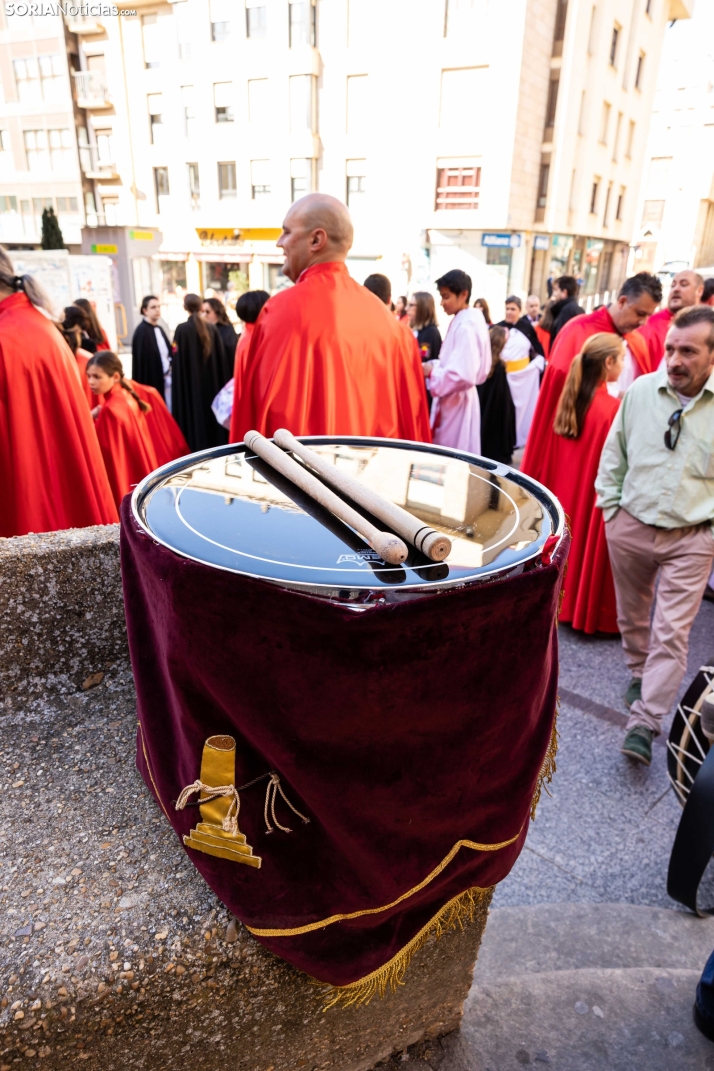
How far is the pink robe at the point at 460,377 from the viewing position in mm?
5176

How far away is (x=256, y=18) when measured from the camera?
87.7 feet

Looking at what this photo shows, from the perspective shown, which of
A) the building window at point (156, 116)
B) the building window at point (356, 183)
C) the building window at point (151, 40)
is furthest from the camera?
the building window at point (156, 116)

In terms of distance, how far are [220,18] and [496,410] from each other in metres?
29.0

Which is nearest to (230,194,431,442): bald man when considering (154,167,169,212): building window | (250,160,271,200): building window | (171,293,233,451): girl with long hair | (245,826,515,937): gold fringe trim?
(245,826,515,937): gold fringe trim

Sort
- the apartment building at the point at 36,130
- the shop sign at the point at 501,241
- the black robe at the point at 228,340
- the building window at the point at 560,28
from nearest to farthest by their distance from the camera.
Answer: the black robe at the point at 228,340 → the building window at the point at 560,28 → the shop sign at the point at 501,241 → the apartment building at the point at 36,130

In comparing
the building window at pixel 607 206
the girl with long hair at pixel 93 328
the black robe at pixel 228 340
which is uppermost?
the building window at pixel 607 206

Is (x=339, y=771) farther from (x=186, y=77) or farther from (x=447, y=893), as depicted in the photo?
(x=186, y=77)

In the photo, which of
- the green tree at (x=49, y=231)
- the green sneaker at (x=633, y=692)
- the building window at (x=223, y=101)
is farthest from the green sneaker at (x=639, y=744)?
the building window at (x=223, y=101)

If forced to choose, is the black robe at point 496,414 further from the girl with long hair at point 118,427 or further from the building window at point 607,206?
the building window at point 607,206

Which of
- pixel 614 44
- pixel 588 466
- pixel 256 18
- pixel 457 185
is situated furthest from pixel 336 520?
pixel 614 44

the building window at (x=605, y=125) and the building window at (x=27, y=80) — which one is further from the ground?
the building window at (x=27, y=80)

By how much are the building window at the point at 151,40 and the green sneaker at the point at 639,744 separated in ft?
115

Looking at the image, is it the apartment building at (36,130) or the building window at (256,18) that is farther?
the apartment building at (36,130)

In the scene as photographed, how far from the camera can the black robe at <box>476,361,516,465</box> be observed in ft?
21.7
